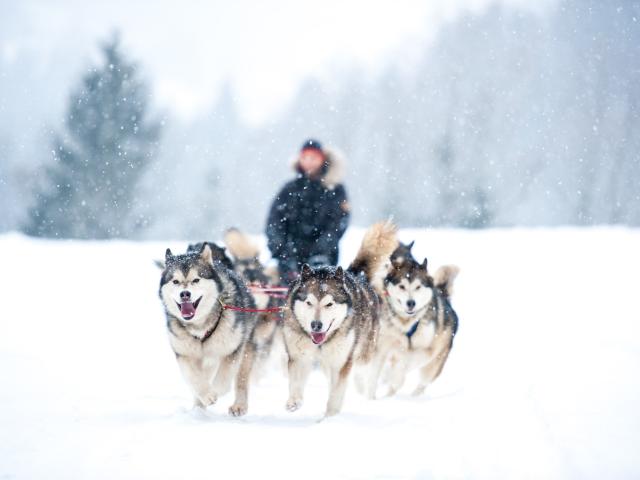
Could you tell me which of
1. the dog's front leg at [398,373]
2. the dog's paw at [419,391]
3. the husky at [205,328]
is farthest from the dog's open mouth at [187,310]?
the dog's paw at [419,391]

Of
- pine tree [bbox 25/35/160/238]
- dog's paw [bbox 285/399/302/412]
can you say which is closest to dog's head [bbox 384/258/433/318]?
dog's paw [bbox 285/399/302/412]

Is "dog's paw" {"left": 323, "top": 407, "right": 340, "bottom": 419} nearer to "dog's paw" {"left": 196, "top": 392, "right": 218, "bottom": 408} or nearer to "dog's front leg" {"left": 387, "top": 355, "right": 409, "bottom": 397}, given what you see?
"dog's paw" {"left": 196, "top": 392, "right": 218, "bottom": 408}

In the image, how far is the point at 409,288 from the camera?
477 centimetres

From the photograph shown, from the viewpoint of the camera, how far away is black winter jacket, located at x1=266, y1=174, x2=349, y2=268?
534 centimetres

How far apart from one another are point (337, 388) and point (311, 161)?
2200 millimetres

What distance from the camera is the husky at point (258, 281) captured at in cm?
462

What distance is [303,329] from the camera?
155 inches

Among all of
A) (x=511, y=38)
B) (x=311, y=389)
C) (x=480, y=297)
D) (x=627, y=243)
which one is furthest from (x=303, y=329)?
(x=511, y=38)

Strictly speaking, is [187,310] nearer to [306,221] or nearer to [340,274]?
[340,274]

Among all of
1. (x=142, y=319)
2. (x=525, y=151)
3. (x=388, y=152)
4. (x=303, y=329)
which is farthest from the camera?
(x=388, y=152)

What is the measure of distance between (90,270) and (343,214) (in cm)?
630

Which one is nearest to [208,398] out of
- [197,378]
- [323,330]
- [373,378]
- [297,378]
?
[197,378]

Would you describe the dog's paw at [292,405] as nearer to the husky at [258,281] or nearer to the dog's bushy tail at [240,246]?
the husky at [258,281]

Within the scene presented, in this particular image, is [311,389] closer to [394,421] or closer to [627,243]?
[394,421]
